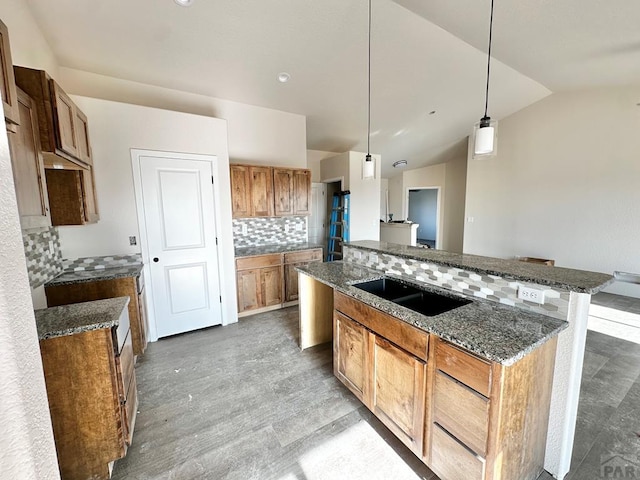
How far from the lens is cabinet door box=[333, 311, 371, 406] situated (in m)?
1.86

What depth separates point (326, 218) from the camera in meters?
6.18

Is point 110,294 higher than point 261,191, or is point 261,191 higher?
point 261,191

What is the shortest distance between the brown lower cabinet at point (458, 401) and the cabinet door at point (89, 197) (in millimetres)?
2573

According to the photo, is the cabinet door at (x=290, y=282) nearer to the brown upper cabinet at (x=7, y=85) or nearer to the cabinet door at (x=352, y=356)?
the cabinet door at (x=352, y=356)

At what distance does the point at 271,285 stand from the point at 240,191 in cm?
139

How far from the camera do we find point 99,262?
2.81 m

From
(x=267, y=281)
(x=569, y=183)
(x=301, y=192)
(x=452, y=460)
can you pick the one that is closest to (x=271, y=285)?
(x=267, y=281)

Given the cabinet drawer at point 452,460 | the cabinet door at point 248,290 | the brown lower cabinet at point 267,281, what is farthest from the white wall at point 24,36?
the cabinet drawer at point 452,460

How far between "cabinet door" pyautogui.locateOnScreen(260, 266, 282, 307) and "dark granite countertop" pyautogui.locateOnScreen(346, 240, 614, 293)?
2.04m

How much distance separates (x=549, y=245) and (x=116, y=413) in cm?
663

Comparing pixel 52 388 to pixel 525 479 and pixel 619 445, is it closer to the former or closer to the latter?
pixel 525 479

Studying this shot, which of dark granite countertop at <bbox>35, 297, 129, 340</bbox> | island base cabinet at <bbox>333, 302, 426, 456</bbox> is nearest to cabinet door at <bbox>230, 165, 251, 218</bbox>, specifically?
dark granite countertop at <bbox>35, 297, 129, 340</bbox>

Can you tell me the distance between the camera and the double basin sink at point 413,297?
189cm

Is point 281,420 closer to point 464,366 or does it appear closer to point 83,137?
point 464,366
